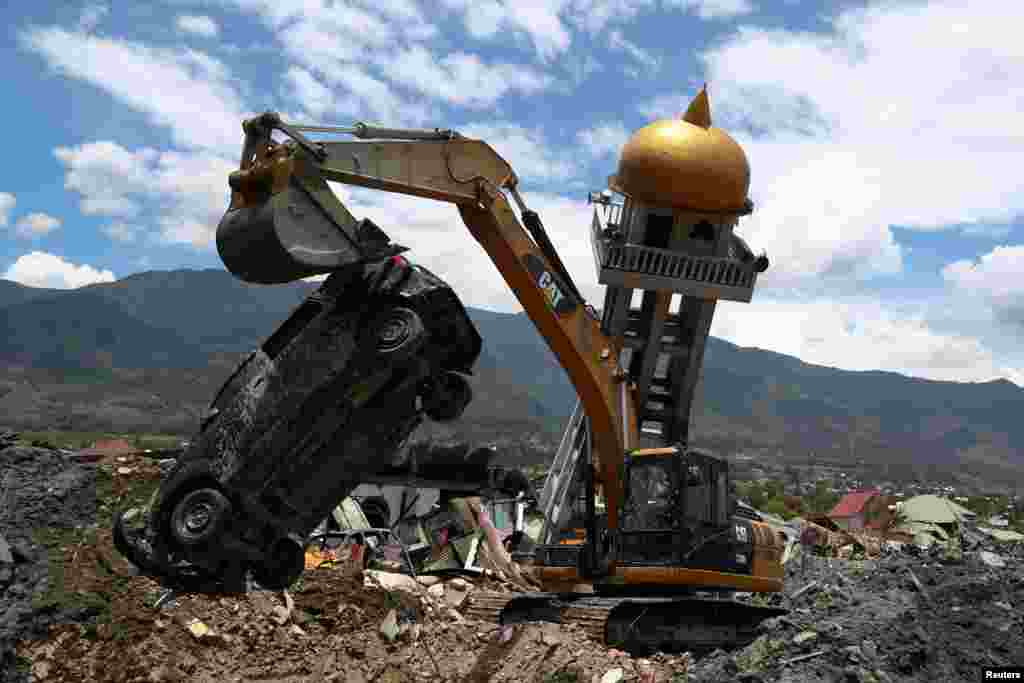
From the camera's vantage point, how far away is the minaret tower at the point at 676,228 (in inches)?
563

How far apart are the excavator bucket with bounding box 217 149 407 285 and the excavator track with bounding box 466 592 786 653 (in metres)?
5.97

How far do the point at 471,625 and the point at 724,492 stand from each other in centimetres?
356

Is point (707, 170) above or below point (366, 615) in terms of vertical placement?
above

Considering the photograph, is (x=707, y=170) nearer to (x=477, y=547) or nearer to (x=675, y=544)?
(x=675, y=544)

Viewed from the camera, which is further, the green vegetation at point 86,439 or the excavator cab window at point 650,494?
the green vegetation at point 86,439

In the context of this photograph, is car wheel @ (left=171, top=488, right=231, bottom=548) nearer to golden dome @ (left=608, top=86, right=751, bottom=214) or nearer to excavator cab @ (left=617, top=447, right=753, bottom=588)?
excavator cab @ (left=617, top=447, right=753, bottom=588)

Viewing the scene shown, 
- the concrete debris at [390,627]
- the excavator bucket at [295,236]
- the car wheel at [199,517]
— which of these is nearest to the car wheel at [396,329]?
the excavator bucket at [295,236]

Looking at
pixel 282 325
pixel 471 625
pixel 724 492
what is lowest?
pixel 471 625

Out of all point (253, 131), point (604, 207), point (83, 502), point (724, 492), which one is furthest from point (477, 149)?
point (83, 502)

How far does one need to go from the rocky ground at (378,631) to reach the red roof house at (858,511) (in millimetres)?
15845

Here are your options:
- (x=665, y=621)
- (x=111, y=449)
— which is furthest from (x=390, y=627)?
(x=111, y=449)

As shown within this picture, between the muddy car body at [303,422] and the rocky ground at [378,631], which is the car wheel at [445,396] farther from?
the rocky ground at [378,631]

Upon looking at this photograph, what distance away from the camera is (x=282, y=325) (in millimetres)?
7340

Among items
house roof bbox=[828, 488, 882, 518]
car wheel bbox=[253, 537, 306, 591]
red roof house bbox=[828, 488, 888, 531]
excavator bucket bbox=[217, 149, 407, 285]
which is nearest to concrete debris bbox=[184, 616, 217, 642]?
car wheel bbox=[253, 537, 306, 591]
